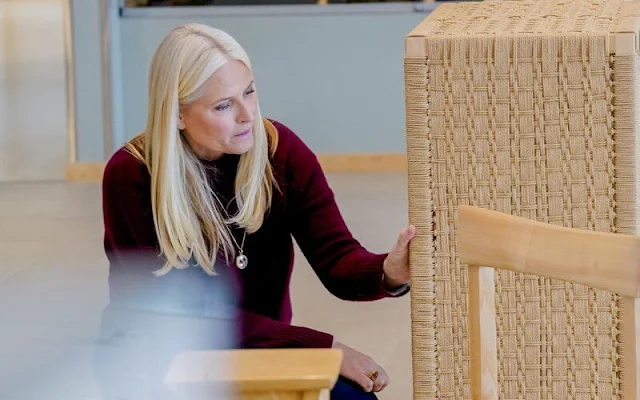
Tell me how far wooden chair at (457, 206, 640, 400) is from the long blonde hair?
0.70 meters

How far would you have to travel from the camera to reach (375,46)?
6559 mm

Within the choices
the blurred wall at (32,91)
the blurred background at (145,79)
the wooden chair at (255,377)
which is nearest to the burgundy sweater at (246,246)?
the wooden chair at (255,377)

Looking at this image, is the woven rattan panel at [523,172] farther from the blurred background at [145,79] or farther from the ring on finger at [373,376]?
the blurred background at [145,79]

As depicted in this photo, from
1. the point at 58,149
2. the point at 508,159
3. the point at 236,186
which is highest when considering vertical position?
the point at 508,159

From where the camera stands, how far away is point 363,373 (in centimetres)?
230

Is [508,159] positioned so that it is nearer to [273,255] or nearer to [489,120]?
[489,120]

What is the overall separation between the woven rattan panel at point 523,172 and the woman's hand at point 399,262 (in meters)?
0.02

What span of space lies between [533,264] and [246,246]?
0.85m

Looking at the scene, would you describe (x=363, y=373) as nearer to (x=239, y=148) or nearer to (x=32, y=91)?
(x=239, y=148)

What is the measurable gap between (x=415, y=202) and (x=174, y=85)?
2.17 ft

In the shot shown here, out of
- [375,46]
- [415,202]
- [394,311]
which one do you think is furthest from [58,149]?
[415,202]

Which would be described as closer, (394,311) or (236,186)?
(236,186)

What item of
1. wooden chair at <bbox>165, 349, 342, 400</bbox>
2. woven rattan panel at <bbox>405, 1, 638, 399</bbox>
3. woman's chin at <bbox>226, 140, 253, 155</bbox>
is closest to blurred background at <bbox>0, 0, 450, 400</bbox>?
woman's chin at <bbox>226, 140, 253, 155</bbox>

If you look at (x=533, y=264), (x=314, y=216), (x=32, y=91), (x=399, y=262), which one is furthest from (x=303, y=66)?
(x=533, y=264)
